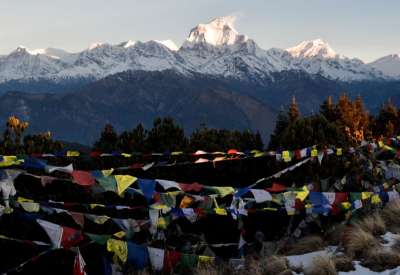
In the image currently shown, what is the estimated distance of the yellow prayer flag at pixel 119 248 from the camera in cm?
957

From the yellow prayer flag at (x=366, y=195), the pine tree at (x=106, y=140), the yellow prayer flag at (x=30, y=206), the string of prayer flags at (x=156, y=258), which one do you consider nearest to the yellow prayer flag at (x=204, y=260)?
the string of prayer flags at (x=156, y=258)

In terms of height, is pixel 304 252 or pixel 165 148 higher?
pixel 165 148

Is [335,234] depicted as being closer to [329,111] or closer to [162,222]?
[162,222]

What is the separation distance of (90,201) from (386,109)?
66.4m

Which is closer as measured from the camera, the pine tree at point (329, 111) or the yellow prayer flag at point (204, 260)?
the yellow prayer flag at point (204, 260)

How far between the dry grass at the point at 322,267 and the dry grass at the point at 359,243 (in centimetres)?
94

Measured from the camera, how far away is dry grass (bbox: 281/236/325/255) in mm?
10797

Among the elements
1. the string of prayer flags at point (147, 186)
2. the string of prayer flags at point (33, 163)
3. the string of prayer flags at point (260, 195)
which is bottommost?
the string of prayer flags at point (260, 195)

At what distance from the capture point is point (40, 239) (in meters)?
10.8

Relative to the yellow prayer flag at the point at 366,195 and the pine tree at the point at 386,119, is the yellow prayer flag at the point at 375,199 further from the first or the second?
the pine tree at the point at 386,119

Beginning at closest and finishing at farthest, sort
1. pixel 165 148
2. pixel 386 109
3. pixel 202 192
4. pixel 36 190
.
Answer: pixel 202 192
pixel 36 190
pixel 165 148
pixel 386 109

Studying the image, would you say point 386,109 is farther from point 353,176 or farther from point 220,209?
point 220,209

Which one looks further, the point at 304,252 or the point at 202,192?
the point at 202,192

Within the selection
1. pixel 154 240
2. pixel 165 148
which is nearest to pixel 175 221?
pixel 154 240
